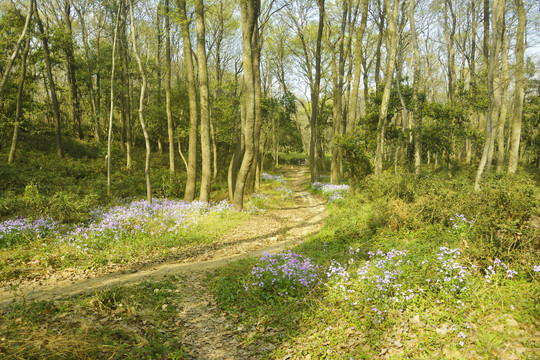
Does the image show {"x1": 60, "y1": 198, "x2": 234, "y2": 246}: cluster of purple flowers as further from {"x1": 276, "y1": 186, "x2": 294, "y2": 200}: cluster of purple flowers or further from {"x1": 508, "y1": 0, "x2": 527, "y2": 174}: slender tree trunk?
{"x1": 508, "y1": 0, "x2": 527, "y2": 174}: slender tree trunk

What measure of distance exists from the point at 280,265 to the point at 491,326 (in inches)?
143

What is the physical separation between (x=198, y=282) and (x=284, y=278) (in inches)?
84.9

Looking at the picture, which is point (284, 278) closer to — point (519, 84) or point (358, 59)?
point (358, 59)

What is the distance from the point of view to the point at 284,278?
5773mm

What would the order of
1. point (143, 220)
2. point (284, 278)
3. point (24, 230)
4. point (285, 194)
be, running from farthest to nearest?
1. point (285, 194)
2. point (143, 220)
3. point (24, 230)
4. point (284, 278)

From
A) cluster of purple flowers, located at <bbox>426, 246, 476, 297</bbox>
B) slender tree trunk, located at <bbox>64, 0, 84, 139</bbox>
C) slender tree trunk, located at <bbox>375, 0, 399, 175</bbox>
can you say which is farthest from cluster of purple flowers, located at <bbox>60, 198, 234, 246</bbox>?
slender tree trunk, located at <bbox>64, 0, 84, 139</bbox>

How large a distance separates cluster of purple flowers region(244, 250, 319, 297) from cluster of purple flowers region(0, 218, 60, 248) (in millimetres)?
7071

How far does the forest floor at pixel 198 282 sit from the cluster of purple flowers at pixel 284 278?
3.11 ft

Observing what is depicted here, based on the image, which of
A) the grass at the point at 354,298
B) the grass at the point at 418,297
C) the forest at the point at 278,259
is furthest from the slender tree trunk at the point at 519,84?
the grass at the point at 418,297

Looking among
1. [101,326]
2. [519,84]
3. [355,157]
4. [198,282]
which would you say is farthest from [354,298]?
[519,84]

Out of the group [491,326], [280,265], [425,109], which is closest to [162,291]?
[280,265]

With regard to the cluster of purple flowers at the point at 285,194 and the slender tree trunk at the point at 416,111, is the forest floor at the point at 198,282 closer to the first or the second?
the slender tree trunk at the point at 416,111

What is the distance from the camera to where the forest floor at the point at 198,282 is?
15.0 feet

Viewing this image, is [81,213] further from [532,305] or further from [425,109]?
[425,109]
